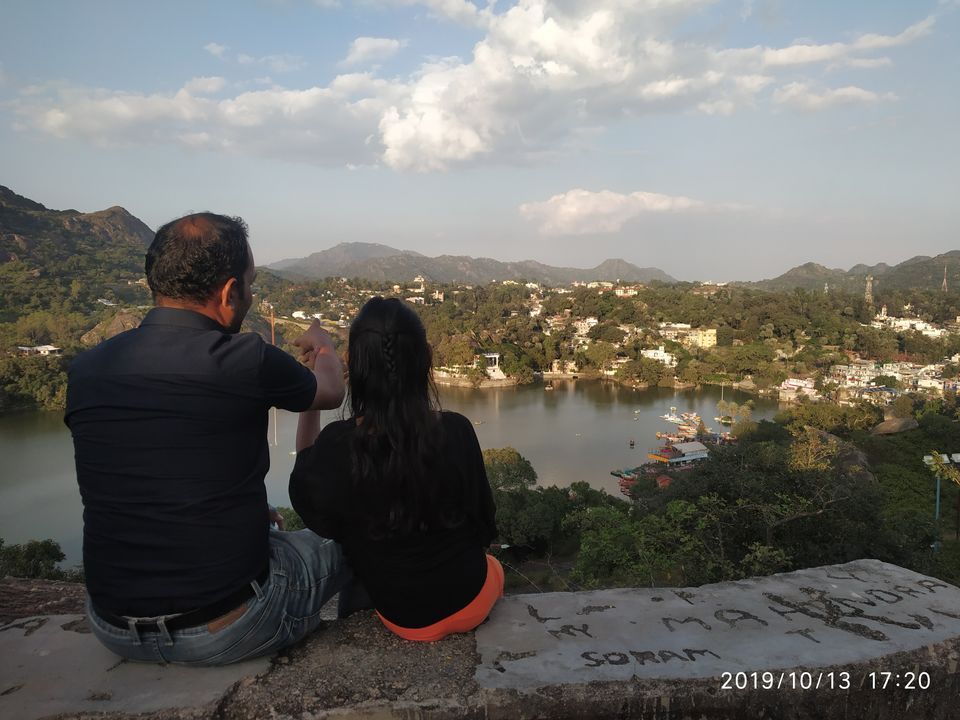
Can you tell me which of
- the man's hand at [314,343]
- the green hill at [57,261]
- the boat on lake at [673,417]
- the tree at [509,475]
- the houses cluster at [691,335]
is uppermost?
the green hill at [57,261]

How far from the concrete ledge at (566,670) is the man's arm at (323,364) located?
48 cm

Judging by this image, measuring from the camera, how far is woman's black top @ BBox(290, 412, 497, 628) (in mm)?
1087

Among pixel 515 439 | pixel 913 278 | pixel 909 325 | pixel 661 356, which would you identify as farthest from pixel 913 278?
pixel 515 439

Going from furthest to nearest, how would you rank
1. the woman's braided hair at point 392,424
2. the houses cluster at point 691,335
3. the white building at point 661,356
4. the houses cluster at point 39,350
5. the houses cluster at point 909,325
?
the houses cluster at point 909,325 → the houses cluster at point 691,335 → the white building at point 661,356 → the houses cluster at point 39,350 → the woman's braided hair at point 392,424

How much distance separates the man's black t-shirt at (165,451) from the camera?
36.9 inches

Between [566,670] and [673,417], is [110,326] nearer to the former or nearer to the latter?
[673,417]

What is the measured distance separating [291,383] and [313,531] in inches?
13.9

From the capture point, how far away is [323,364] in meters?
1.16

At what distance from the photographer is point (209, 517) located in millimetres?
976

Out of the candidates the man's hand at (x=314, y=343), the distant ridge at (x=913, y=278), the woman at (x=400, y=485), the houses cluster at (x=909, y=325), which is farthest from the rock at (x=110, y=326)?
the distant ridge at (x=913, y=278)

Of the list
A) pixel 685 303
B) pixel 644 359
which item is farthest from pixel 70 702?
pixel 685 303

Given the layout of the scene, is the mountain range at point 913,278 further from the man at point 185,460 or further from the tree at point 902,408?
the man at point 185,460

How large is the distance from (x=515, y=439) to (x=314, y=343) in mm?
17893
